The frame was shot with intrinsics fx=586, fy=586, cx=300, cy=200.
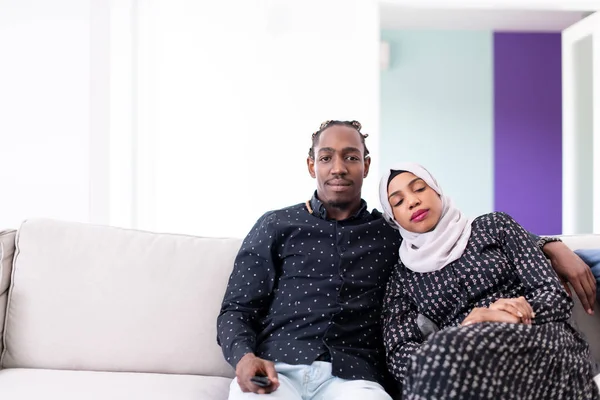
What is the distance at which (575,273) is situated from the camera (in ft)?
4.90

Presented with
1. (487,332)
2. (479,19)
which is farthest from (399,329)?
(479,19)

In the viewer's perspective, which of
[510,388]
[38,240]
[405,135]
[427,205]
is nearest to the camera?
[510,388]

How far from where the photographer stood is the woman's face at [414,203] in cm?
157

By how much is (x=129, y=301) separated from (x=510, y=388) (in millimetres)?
1040

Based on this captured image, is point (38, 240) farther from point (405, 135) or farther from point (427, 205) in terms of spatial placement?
point (405, 135)

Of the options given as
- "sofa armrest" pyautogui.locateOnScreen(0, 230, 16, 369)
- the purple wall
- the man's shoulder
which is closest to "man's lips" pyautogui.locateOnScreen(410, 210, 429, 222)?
the man's shoulder

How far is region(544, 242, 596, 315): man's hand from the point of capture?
1.49 metres

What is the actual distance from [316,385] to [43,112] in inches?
95.7

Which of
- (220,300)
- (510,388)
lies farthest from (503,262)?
(220,300)

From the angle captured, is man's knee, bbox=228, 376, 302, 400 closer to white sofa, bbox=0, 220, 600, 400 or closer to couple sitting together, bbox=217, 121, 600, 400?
couple sitting together, bbox=217, 121, 600, 400

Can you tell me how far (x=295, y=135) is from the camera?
3732mm

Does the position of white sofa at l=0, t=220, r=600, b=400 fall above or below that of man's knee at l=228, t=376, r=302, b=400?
above

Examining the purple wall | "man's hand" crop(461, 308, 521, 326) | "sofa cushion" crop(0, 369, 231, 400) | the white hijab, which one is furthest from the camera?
the purple wall

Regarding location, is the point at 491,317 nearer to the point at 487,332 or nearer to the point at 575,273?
the point at 487,332
